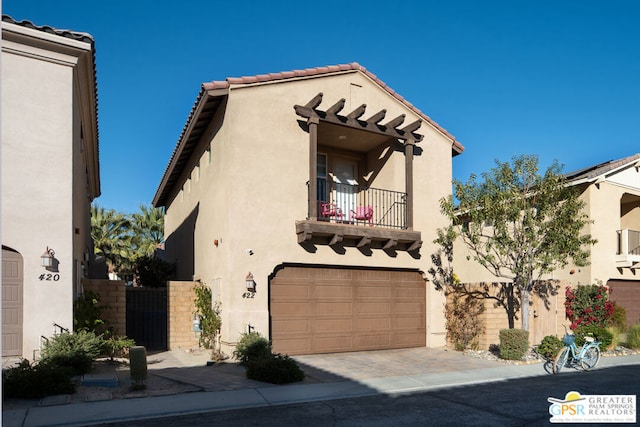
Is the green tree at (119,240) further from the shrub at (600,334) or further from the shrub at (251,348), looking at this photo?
the shrub at (600,334)

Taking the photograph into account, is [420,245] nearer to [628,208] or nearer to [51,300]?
[51,300]

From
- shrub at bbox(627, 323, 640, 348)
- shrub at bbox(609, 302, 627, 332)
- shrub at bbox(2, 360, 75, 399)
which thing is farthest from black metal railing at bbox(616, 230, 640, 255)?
shrub at bbox(2, 360, 75, 399)

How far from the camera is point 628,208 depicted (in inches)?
916

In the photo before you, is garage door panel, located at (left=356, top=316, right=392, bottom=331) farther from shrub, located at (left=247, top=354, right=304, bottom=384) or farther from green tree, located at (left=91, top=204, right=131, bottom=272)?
green tree, located at (left=91, top=204, right=131, bottom=272)

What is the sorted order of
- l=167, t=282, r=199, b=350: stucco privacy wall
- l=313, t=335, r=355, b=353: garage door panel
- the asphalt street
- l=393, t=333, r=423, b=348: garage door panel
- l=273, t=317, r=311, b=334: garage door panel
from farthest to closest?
l=393, t=333, r=423, b=348: garage door panel
l=167, t=282, r=199, b=350: stucco privacy wall
l=313, t=335, r=355, b=353: garage door panel
l=273, t=317, r=311, b=334: garage door panel
the asphalt street

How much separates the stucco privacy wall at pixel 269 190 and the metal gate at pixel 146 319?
177 centimetres

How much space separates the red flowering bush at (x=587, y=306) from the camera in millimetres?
17797

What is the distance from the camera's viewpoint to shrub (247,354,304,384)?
34.7 feet

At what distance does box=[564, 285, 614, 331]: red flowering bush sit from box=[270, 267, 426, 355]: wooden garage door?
5470 mm

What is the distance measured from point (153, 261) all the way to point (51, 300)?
1084cm

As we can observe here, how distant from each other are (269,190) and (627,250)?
14576 millimetres

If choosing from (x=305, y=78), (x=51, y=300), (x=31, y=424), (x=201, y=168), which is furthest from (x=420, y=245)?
(x=31, y=424)

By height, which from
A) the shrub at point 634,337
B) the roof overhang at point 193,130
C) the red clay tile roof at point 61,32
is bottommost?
the shrub at point 634,337

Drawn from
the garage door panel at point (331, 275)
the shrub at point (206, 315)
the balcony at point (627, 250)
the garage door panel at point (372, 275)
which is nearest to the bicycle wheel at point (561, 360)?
the garage door panel at point (372, 275)
